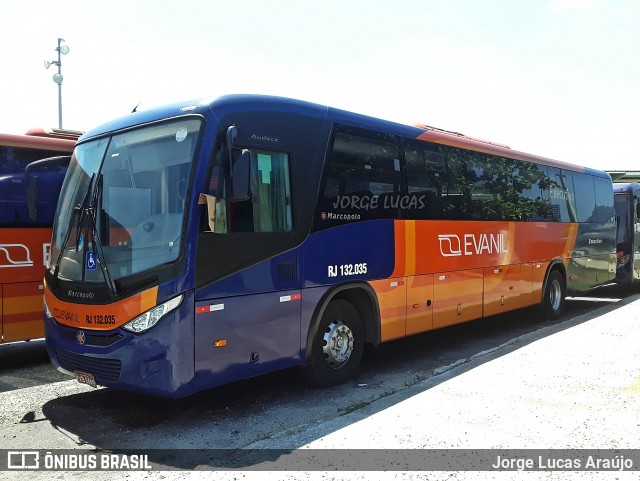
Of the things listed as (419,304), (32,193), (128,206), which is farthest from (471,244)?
(32,193)

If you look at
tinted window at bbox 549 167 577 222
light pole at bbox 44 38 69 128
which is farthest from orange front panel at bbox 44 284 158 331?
light pole at bbox 44 38 69 128

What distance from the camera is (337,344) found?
669cm

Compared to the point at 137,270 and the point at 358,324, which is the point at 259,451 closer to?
the point at 137,270

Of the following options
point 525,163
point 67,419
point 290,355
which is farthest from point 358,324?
point 525,163

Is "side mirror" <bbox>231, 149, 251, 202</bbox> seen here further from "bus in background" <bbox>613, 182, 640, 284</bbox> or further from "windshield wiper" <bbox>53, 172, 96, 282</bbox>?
"bus in background" <bbox>613, 182, 640, 284</bbox>

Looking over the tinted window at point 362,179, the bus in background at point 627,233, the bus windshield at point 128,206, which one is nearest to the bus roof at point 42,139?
the bus windshield at point 128,206

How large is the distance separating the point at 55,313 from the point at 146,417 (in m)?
1.39

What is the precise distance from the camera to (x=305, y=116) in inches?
252

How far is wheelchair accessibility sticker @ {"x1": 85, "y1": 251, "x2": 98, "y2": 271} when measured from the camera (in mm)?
5461

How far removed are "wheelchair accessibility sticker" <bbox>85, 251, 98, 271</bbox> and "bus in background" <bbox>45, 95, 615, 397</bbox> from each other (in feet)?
0.06

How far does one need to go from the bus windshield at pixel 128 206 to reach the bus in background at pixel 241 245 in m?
0.01

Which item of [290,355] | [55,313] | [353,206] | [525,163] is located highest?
[525,163]

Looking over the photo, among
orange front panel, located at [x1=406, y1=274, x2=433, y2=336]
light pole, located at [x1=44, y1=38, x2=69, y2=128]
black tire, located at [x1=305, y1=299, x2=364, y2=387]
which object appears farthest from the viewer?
light pole, located at [x1=44, y1=38, x2=69, y2=128]

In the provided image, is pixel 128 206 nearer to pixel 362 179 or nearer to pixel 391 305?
pixel 362 179
